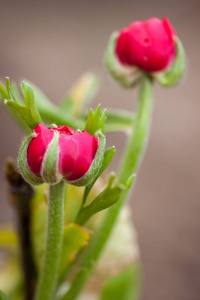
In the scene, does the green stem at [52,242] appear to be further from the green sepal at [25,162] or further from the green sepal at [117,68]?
the green sepal at [117,68]

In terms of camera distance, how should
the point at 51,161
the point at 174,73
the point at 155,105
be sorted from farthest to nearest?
the point at 155,105
the point at 174,73
the point at 51,161

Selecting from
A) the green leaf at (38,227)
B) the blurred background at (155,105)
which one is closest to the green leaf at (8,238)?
the green leaf at (38,227)

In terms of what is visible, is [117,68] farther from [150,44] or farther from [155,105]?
[155,105]

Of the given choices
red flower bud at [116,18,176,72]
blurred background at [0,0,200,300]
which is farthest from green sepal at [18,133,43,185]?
blurred background at [0,0,200,300]

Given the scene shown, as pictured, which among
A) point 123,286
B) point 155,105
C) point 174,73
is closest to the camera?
point 174,73

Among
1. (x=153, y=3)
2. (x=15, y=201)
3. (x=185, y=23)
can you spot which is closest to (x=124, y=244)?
(x=15, y=201)

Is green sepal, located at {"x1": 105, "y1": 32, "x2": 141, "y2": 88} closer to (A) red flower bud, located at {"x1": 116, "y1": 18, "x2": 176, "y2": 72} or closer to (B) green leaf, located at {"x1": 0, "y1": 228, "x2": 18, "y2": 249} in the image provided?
(A) red flower bud, located at {"x1": 116, "y1": 18, "x2": 176, "y2": 72}

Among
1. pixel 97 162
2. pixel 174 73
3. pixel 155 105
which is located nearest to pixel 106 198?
pixel 97 162
